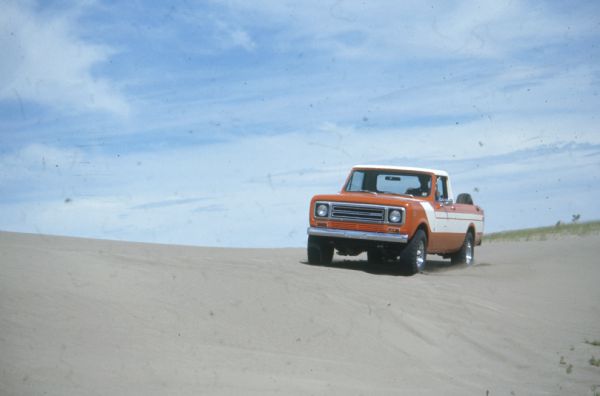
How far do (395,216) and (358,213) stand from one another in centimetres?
70

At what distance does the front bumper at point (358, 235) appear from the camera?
43.1ft

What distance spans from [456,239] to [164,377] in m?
10.7

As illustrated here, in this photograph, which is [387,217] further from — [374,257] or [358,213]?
[374,257]

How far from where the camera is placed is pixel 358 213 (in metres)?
13.5

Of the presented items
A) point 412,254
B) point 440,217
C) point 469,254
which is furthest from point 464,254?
point 412,254

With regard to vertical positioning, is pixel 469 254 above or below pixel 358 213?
below

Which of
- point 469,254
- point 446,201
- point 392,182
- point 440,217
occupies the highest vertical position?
point 392,182

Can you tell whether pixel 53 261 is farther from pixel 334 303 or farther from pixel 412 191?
pixel 412 191

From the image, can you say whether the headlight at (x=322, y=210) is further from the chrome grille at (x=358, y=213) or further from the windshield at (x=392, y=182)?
the windshield at (x=392, y=182)

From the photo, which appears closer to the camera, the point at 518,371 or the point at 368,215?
the point at 518,371

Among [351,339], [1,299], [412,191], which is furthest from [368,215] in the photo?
[1,299]

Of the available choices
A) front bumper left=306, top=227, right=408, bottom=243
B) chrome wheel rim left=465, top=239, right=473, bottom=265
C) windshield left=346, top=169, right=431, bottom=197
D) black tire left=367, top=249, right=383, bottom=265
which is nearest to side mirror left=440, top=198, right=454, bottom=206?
windshield left=346, top=169, right=431, bottom=197

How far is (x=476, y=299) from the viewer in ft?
39.8

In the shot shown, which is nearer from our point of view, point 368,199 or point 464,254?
point 368,199
